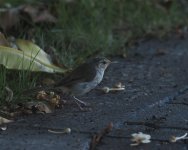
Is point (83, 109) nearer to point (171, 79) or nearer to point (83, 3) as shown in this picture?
point (171, 79)

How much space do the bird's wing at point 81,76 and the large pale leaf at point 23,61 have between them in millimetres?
356

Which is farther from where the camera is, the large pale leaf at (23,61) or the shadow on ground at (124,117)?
the large pale leaf at (23,61)

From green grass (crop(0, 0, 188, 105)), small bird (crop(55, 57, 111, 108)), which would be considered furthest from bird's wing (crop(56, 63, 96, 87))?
green grass (crop(0, 0, 188, 105))

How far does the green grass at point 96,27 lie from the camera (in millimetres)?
6141

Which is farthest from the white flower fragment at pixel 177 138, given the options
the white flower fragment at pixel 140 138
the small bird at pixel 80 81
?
the small bird at pixel 80 81

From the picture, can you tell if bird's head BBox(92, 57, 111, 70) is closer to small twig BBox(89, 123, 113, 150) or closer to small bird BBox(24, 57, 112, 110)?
small bird BBox(24, 57, 112, 110)

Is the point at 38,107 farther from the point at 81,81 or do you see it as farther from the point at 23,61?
the point at 23,61

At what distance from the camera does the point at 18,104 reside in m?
4.73

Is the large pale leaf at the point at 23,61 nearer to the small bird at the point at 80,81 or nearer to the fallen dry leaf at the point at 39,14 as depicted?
the small bird at the point at 80,81

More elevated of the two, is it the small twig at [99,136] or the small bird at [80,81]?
the small bird at [80,81]

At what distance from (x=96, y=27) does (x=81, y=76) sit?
2.36 m

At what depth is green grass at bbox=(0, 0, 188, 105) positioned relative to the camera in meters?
6.14

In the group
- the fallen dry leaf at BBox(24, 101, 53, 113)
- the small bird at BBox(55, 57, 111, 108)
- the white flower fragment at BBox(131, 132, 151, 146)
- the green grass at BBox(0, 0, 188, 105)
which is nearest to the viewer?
the white flower fragment at BBox(131, 132, 151, 146)

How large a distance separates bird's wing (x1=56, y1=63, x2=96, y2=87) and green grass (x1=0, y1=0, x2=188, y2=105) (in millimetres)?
317
